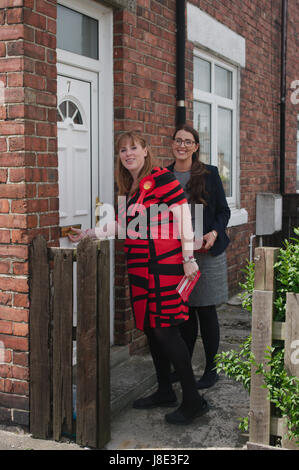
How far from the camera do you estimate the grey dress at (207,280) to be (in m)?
4.43

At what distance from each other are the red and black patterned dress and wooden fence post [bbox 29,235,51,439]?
614mm

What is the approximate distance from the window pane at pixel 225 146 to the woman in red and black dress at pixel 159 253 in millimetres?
3886

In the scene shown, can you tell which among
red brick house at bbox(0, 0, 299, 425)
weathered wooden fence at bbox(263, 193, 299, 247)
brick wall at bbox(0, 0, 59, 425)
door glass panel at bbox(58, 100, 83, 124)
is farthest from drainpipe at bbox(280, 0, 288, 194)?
brick wall at bbox(0, 0, 59, 425)

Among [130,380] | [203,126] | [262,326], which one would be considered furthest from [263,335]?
[203,126]

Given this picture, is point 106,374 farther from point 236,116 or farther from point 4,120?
point 236,116

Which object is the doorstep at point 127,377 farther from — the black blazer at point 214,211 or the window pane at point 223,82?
the window pane at point 223,82

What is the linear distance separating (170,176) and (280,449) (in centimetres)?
172

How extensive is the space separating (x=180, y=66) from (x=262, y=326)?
10.9ft

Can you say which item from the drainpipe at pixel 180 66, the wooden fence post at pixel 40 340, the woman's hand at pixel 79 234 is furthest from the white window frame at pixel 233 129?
the wooden fence post at pixel 40 340

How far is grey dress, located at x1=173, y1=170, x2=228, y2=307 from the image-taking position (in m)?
4.43

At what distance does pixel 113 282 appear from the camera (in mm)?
4938

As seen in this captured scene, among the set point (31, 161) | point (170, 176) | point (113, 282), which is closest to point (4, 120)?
point (31, 161)

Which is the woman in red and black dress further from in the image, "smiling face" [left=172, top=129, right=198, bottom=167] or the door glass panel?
the door glass panel

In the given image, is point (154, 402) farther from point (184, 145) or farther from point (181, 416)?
point (184, 145)
